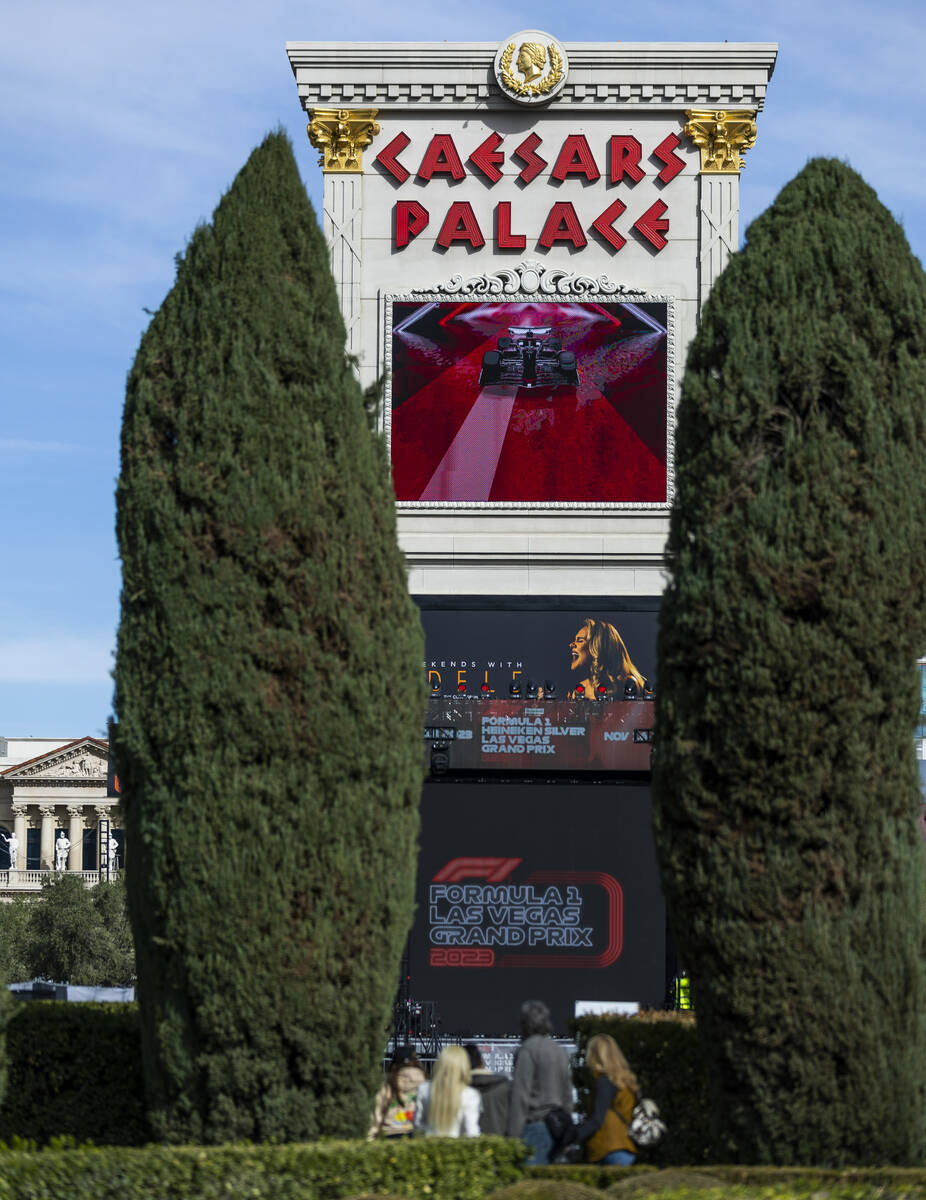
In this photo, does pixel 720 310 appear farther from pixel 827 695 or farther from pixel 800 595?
pixel 827 695

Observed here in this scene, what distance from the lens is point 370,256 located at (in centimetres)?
3291

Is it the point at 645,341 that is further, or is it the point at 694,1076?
the point at 645,341

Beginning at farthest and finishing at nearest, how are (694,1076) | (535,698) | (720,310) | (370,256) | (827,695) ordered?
(370,256) < (535,698) < (694,1076) < (720,310) < (827,695)

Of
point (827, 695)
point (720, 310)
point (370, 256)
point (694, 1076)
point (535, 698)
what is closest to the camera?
point (827, 695)

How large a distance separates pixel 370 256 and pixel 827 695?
24.2 meters

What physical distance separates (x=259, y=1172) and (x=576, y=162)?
88.5 feet

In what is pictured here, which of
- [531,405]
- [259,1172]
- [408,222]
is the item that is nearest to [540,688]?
[531,405]

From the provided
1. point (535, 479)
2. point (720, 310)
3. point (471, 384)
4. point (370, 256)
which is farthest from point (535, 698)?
point (720, 310)

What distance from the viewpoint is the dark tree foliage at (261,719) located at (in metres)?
10.5

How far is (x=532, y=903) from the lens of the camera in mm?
30922

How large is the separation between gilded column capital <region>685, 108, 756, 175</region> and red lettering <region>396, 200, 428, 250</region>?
19.7 feet

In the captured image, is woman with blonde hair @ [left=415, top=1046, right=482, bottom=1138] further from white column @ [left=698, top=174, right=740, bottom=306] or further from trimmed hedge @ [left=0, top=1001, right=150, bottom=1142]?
white column @ [left=698, top=174, right=740, bottom=306]

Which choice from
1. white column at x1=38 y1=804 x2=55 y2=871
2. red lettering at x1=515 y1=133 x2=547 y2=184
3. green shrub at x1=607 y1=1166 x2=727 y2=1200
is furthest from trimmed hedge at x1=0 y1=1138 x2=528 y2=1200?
white column at x1=38 y1=804 x2=55 y2=871

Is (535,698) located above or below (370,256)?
below
